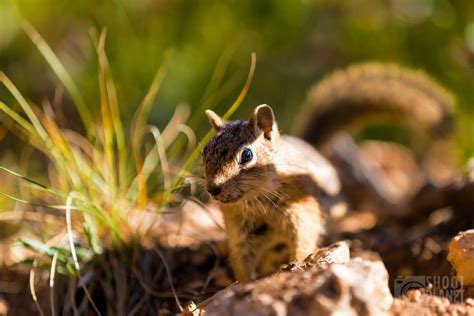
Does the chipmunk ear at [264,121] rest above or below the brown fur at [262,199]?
above

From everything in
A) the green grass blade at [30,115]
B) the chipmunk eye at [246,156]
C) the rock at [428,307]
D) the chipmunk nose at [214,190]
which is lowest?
the rock at [428,307]

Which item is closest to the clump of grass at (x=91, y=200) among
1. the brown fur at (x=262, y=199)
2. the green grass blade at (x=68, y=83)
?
the green grass blade at (x=68, y=83)

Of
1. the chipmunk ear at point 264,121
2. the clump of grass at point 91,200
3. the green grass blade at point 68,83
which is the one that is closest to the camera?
A: the chipmunk ear at point 264,121

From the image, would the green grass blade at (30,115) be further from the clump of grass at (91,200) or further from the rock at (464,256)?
the rock at (464,256)

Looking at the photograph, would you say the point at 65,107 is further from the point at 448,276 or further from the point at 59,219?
the point at 448,276

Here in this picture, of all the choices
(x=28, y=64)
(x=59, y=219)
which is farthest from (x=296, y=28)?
(x=59, y=219)

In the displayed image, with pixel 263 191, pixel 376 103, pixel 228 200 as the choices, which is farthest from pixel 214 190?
pixel 376 103

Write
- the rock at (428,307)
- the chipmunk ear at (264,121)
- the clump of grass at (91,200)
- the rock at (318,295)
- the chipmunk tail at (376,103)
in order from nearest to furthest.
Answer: the rock at (318,295), the rock at (428,307), the chipmunk ear at (264,121), the clump of grass at (91,200), the chipmunk tail at (376,103)
